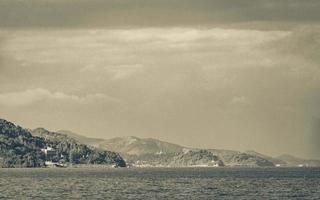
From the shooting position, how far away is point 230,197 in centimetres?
18462

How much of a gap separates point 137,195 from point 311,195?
48378 mm

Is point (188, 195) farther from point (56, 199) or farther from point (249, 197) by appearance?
point (56, 199)

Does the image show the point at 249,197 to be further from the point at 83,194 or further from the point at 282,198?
the point at 83,194

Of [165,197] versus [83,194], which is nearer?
[165,197]

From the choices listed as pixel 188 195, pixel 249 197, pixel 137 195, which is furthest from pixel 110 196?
pixel 249 197

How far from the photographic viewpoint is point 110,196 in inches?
7407

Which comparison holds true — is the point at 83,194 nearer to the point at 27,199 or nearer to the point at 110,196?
the point at 110,196

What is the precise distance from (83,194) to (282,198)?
54.5 meters

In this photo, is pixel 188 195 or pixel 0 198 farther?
pixel 188 195

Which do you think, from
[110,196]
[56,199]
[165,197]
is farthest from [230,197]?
[56,199]

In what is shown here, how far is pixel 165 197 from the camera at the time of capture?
Result: 18200 centimetres

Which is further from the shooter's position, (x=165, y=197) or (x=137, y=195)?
(x=137, y=195)

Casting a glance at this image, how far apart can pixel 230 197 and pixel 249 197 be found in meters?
5.15

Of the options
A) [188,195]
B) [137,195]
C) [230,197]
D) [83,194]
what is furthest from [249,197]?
[83,194]
